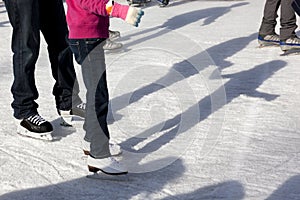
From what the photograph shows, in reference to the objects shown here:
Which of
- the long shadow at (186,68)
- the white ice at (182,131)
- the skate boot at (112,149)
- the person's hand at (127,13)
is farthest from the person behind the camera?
the long shadow at (186,68)

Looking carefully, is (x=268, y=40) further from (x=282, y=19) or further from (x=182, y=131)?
(x=182, y=131)

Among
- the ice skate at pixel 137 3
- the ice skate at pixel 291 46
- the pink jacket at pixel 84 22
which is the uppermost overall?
the pink jacket at pixel 84 22

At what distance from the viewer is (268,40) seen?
19.2 feet

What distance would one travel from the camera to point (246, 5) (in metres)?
9.12

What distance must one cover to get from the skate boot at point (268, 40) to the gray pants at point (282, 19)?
5 centimetres

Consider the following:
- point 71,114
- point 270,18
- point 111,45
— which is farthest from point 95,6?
point 270,18

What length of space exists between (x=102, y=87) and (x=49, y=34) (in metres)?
0.88

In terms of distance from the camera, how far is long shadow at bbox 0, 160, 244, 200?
2689 millimetres

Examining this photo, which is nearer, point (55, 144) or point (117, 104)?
point (55, 144)

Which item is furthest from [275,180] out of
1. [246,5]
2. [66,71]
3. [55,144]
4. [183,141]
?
[246,5]

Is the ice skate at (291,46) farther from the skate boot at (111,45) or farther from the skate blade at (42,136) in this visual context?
the skate blade at (42,136)

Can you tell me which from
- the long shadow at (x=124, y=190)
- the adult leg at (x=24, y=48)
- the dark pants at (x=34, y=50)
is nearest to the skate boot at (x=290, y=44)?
the dark pants at (x=34, y=50)

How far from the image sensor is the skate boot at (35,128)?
3.40 meters

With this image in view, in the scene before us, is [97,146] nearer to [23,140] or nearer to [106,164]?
[106,164]
